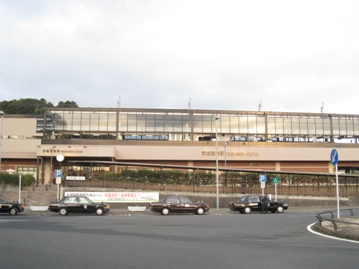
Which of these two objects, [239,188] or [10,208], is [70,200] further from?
[239,188]

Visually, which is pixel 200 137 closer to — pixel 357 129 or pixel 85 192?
pixel 357 129

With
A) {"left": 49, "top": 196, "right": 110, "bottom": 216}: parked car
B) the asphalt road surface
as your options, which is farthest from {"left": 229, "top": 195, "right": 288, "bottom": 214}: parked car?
the asphalt road surface

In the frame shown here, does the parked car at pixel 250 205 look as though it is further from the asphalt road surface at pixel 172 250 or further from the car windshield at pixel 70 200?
the asphalt road surface at pixel 172 250

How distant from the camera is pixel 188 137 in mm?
70938

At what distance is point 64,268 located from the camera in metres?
8.37

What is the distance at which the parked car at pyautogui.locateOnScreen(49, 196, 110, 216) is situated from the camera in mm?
28578

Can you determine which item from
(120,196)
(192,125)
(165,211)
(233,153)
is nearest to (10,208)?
(165,211)

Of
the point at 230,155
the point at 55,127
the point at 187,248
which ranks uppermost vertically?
the point at 55,127

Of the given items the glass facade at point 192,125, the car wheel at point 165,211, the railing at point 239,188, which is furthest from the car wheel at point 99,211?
the glass facade at point 192,125

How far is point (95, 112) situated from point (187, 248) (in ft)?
201

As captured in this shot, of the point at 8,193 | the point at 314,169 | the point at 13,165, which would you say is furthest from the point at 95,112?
the point at 314,169

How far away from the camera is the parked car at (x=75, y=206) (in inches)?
1125

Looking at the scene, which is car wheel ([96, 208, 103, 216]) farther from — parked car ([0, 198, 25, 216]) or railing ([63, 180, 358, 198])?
railing ([63, 180, 358, 198])

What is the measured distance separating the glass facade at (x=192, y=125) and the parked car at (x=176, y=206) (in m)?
40.3
